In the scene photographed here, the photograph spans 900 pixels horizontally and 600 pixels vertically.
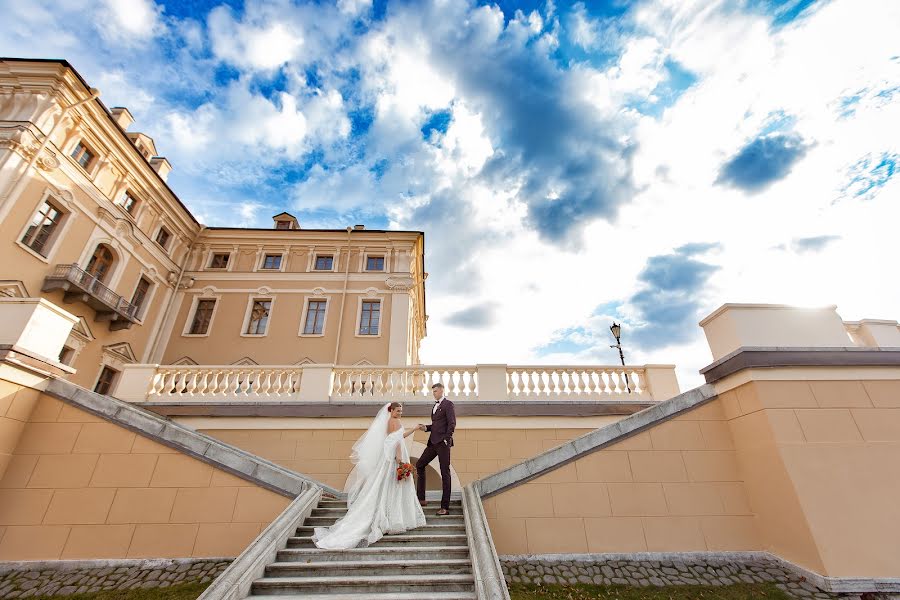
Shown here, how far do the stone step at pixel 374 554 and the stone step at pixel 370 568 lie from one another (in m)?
0.18

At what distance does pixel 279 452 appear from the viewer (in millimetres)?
9836

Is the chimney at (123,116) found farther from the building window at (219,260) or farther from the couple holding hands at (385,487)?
the couple holding hands at (385,487)

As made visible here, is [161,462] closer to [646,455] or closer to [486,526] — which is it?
[486,526]

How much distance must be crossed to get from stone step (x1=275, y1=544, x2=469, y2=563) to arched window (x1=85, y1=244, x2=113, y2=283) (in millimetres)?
18499

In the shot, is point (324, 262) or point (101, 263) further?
point (324, 262)

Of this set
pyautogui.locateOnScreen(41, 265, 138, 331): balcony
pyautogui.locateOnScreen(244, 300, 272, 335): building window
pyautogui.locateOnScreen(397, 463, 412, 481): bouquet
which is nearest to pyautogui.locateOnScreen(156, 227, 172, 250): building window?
pyautogui.locateOnScreen(41, 265, 138, 331): balcony

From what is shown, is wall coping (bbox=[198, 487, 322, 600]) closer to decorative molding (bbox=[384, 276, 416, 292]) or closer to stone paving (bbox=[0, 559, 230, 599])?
stone paving (bbox=[0, 559, 230, 599])

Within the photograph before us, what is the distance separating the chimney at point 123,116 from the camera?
19.8 meters

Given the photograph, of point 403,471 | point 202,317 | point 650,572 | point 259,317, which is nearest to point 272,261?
point 259,317

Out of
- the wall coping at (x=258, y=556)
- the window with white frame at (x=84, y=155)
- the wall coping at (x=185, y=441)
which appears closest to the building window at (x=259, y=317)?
the window with white frame at (x=84, y=155)

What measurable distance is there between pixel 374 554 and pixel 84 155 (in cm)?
2179

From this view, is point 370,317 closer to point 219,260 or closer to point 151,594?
point 219,260

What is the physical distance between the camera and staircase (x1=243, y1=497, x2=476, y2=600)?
13.1ft

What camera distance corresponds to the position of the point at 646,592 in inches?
181
